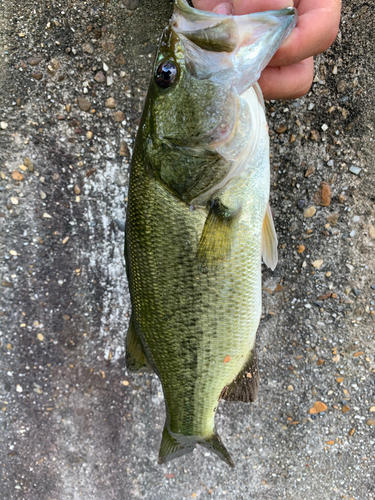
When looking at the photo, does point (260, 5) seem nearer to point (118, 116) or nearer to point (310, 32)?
point (310, 32)

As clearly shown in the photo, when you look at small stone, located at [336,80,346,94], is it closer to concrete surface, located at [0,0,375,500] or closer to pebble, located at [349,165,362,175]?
concrete surface, located at [0,0,375,500]

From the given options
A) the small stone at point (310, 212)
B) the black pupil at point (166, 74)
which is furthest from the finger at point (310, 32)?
the small stone at point (310, 212)

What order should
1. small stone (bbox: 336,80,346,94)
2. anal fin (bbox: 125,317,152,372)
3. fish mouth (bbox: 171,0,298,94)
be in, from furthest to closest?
small stone (bbox: 336,80,346,94) → anal fin (bbox: 125,317,152,372) → fish mouth (bbox: 171,0,298,94)

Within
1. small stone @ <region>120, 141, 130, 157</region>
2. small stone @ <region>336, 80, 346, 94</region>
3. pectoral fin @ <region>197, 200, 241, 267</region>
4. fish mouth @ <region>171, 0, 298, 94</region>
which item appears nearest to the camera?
fish mouth @ <region>171, 0, 298, 94</region>

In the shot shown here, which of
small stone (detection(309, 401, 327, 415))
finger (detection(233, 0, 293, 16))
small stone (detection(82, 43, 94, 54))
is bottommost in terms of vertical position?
small stone (detection(309, 401, 327, 415))

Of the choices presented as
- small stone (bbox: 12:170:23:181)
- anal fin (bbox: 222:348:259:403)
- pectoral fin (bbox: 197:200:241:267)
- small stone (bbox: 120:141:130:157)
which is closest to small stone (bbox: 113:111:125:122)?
small stone (bbox: 120:141:130:157)

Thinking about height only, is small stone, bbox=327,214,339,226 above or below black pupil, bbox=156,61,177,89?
below

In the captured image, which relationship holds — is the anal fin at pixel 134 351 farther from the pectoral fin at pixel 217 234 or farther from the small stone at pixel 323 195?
the small stone at pixel 323 195
